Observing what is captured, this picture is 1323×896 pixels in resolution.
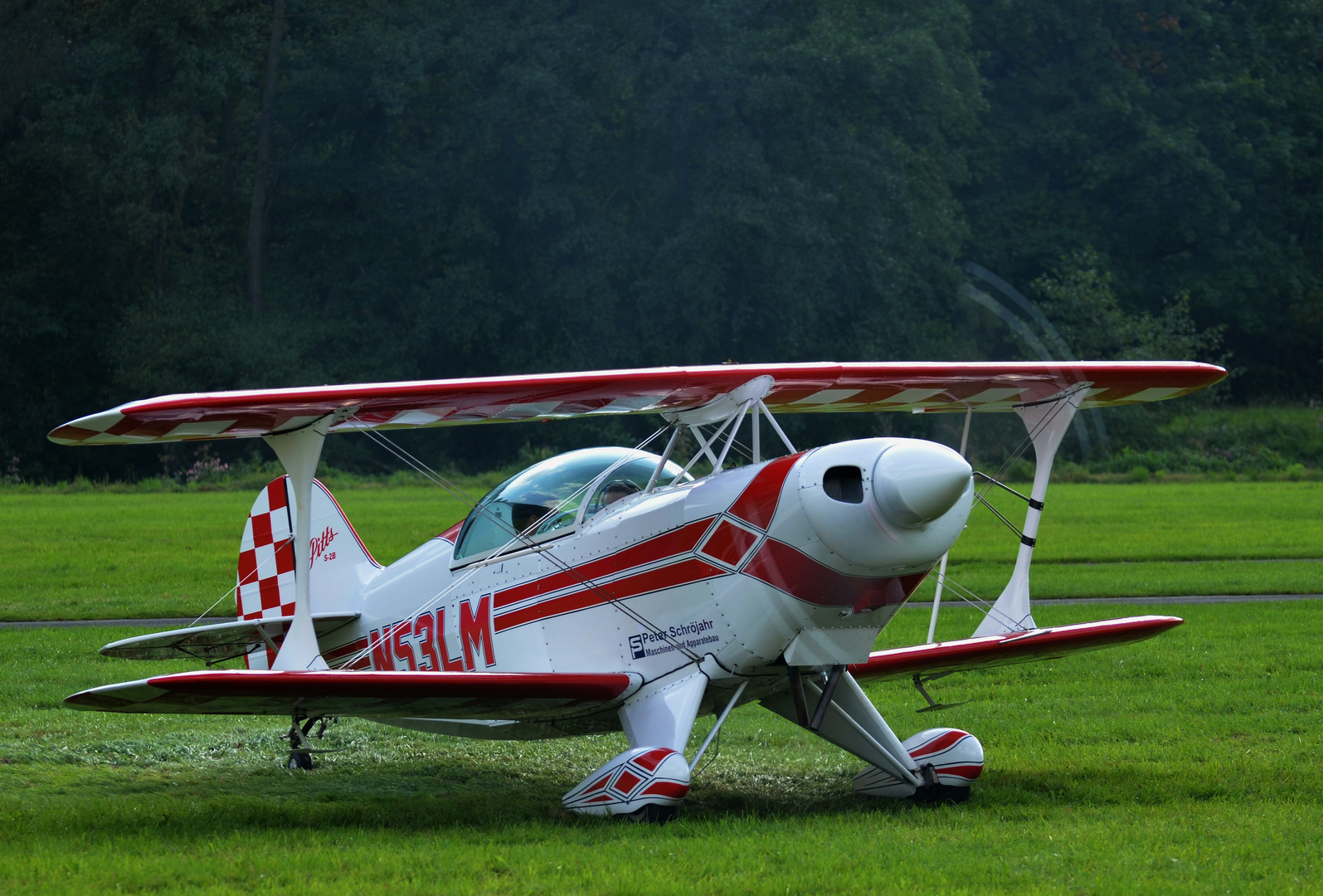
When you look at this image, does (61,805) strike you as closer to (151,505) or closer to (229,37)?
(151,505)

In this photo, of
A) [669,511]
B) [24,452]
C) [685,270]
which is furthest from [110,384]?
[669,511]

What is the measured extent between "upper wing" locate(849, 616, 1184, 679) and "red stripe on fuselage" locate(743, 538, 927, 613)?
136cm

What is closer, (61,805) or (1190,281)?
(61,805)

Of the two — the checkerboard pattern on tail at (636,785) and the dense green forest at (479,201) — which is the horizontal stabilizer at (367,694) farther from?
the dense green forest at (479,201)

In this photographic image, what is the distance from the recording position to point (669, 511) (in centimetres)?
736

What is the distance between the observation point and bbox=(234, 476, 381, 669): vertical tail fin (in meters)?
9.93

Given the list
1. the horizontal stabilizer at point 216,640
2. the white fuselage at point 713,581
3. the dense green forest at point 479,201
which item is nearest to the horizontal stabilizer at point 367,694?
the white fuselage at point 713,581

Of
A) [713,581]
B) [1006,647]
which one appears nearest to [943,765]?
[1006,647]

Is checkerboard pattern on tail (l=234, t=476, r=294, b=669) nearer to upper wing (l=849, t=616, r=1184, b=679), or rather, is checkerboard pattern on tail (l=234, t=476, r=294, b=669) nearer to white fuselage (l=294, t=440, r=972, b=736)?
white fuselage (l=294, t=440, r=972, b=736)

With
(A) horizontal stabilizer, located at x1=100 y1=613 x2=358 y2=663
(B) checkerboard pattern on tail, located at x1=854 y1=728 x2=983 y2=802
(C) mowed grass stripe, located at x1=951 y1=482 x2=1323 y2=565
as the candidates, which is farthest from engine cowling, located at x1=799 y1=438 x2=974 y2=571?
(C) mowed grass stripe, located at x1=951 y1=482 x2=1323 y2=565

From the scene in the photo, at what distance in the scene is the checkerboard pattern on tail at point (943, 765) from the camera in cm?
754

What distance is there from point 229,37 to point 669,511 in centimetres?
4226

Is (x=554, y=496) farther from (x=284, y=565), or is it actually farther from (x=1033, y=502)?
(x=1033, y=502)

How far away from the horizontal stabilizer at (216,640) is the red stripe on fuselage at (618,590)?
1566 mm
